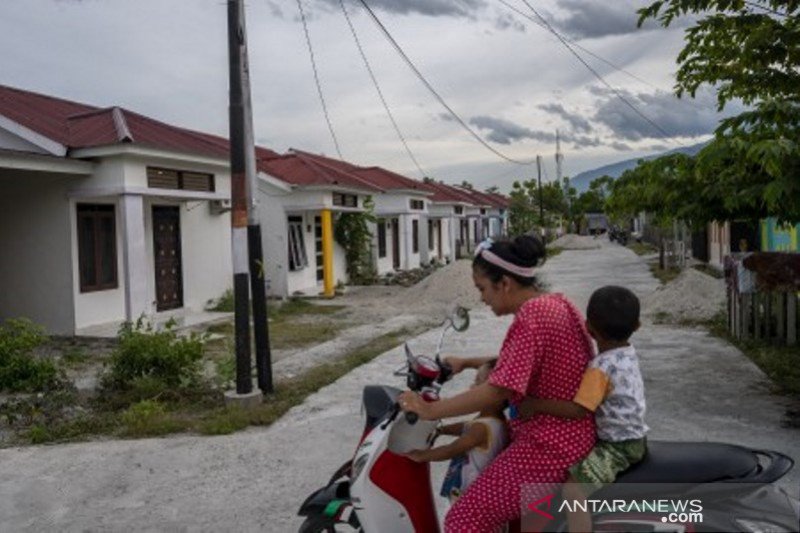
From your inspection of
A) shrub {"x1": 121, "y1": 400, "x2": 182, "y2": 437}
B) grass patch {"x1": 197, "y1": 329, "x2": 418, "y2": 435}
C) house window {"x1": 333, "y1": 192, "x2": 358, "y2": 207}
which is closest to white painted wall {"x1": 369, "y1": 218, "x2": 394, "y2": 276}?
house window {"x1": 333, "y1": 192, "x2": 358, "y2": 207}

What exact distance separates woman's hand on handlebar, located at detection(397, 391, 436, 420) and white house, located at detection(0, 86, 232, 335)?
32.1ft

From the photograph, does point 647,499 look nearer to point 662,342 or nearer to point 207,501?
point 207,501

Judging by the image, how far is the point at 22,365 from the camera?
805 cm

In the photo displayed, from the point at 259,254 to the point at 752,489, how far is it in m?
5.66

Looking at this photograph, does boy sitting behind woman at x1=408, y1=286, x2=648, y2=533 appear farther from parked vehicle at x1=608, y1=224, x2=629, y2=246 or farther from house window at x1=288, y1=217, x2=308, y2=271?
parked vehicle at x1=608, y1=224, x2=629, y2=246

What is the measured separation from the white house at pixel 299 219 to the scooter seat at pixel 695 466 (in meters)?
16.8

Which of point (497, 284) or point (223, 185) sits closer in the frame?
point (497, 284)

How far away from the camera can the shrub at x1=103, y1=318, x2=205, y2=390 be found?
7.81 meters

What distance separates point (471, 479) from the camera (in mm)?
2750

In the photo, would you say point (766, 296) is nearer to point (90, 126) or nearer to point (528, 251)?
point (528, 251)

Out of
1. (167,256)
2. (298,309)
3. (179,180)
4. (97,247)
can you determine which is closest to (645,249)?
(298,309)

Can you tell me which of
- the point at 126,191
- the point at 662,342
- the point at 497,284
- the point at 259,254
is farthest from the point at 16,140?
the point at 497,284

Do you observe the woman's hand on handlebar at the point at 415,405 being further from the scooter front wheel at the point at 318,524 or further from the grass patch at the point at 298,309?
the grass patch at the point at 298,309

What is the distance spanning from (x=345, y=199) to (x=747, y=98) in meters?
15.1
